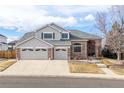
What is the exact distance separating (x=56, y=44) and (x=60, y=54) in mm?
1193

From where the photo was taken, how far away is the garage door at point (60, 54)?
98.0 ft

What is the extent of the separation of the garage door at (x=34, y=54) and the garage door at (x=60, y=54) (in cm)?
104

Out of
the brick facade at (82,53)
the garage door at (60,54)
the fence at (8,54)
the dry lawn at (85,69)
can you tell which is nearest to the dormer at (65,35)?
the brick facade at (82,53)

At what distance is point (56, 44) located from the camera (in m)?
30.7

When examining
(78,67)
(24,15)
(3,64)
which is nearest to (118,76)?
(78,67)

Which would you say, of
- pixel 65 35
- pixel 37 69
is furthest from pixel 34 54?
pixel 37 69

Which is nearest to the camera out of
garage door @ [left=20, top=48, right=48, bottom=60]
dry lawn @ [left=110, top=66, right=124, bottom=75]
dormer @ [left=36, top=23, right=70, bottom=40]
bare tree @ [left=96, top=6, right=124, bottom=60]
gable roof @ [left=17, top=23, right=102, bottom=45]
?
dry lawn @ [left=110, top=66, right=124, bottom=75]

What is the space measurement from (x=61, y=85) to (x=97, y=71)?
273 inches

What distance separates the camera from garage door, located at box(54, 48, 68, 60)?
98.0 ft

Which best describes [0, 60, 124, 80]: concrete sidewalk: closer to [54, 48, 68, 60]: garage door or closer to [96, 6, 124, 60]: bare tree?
[96, 6, 124, 60]: bare tree

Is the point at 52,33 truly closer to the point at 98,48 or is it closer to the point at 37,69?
the point at 98,48

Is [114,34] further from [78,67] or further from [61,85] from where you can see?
[61,85]

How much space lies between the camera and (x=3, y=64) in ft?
81.2

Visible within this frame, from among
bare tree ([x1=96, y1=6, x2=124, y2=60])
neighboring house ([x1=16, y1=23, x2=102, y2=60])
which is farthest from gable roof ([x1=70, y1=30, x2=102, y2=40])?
bare tree ([x1=96, y1=6, x2=124, y2=60])
